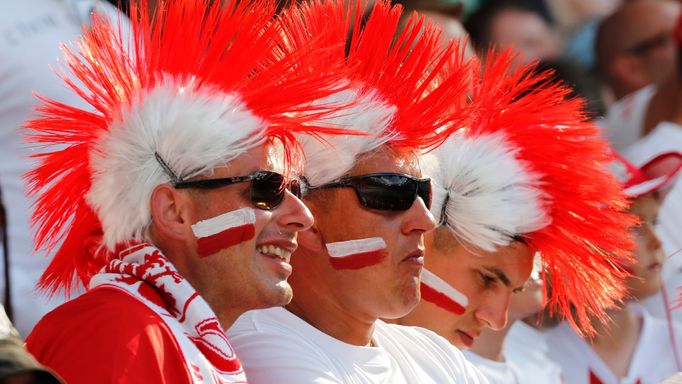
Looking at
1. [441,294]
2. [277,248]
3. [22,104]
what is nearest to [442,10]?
[441,294]

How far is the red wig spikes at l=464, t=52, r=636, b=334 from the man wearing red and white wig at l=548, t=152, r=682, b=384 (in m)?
0.87

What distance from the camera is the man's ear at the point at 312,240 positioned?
328 centimetres

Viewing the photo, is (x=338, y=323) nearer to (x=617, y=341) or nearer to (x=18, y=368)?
(x=18, y=368)

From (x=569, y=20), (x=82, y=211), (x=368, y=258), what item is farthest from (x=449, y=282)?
(x=569, y=20)

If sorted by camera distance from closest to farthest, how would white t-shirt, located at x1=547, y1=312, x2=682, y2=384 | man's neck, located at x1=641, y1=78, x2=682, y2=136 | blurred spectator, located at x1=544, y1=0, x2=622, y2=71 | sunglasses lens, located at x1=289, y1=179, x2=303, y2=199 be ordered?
1. sunglasses lens, located at x1=289, y1=179, x2=303, y2=199
2. white t-shirt, located at x1=547, y1=312, x2=682, y2=384
3. man's neck, located at x1=641, y1=78, x2=682, y2=136
4. blurred spectator, located at x1=544, y1=0, x2=622, y2=71

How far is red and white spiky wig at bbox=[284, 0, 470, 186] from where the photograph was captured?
3197 millimetres

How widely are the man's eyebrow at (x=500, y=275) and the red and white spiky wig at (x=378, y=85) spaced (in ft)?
1.87

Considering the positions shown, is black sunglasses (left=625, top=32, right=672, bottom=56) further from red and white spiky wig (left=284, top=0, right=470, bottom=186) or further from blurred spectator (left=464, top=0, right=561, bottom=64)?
red and white spiky wig (left=284, top=0, right=470, bottom=186)

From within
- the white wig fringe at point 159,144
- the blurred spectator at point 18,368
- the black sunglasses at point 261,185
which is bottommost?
the black sunglasses at point 261,185

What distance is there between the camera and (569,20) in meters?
7.27

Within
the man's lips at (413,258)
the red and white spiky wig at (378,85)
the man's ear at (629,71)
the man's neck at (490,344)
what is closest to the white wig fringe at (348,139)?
the red and white spiky wig at (378,85)

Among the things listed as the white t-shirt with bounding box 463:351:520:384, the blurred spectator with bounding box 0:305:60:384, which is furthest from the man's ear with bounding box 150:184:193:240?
the white t-shirt with bounding box 463:351:520:384

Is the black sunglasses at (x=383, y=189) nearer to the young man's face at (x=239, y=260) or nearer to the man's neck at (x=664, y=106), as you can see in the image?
the young man's face at (x=239, y=260)

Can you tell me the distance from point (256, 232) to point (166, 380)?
50 cm
